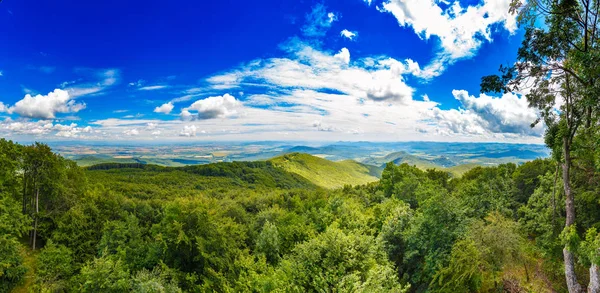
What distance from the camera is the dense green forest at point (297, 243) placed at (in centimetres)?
1631

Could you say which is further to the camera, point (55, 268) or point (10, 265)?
point (55, 268)

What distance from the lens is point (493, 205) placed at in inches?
1252

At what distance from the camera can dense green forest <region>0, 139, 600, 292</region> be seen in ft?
53.5

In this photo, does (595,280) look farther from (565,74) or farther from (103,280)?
(103,280)

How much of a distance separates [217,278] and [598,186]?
28624 mm

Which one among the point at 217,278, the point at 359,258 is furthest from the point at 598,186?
the point at 217,278

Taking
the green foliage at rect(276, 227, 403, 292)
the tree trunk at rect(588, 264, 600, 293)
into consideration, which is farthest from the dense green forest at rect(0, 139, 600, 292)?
the tree trunk at rect(588, 264, 600, 293)

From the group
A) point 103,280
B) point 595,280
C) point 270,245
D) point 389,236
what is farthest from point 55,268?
point 595,280

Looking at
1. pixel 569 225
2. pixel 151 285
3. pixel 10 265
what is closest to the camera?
pixel 569 225

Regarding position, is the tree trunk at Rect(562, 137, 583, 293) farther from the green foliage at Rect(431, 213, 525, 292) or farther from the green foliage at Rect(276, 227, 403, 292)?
the green foliage at Rect(276, 227, 403, 292)

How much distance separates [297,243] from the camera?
2264 cm

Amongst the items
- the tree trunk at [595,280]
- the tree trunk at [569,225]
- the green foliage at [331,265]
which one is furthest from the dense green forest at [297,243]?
the tree trunk at [569,225]

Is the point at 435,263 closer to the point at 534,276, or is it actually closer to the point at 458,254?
the point at 458,254

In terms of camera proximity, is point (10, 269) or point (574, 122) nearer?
point (574, 122)
